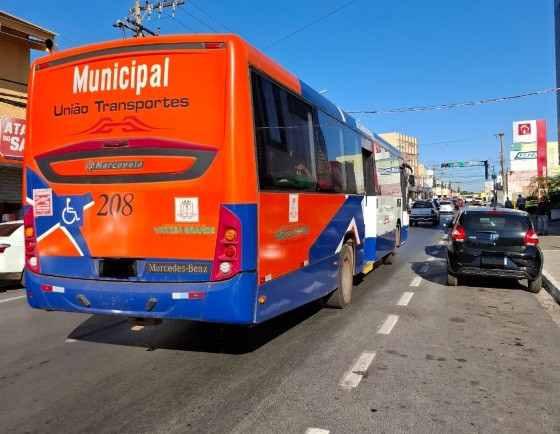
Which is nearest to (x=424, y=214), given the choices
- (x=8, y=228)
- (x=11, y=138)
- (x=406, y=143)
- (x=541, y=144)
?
(x=11, y=138)

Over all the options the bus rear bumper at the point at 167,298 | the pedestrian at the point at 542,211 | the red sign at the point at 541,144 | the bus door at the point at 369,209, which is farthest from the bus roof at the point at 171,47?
the red sign at the point at 541,144

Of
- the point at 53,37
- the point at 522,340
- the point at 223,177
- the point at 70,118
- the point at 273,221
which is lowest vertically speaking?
the point at 522,340

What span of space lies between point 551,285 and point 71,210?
28.4 ft

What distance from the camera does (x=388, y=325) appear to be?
21.0 ft

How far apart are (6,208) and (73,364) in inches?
678

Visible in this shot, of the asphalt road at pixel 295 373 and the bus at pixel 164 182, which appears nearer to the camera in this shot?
the asphalt road at pixel 295 373

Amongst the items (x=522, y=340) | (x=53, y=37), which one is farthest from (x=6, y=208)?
(x=522, y=340)

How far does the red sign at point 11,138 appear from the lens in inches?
650

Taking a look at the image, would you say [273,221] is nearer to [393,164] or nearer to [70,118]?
[70,118]

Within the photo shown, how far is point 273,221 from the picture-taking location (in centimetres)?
467

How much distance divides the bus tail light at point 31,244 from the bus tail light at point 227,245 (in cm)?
211

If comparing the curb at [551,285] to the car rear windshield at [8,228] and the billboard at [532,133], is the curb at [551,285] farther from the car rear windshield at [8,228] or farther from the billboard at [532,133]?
the billboard at [532,133]

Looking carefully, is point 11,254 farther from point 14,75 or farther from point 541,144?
point 541,144

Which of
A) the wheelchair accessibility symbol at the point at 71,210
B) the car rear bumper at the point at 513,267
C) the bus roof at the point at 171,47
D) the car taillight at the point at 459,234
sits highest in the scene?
Answer: the bus roof at the point at 171,47
